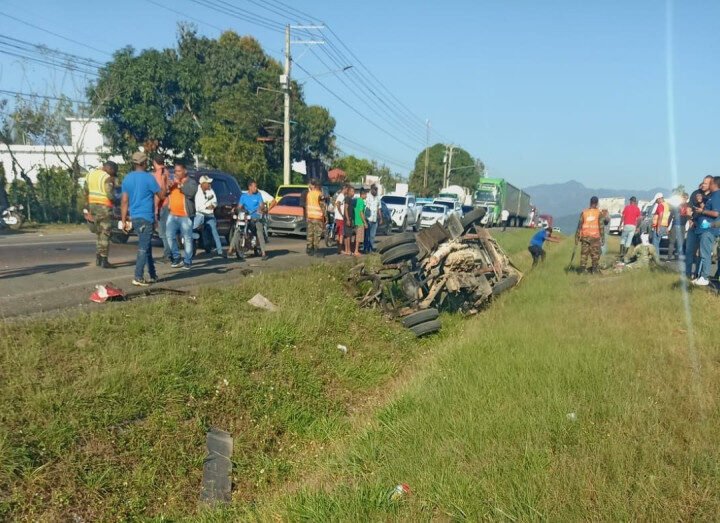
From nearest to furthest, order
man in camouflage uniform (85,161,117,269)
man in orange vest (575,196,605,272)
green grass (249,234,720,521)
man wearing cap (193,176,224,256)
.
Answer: green grass (249,234,720,521) < man in camouflage uniform (85,161,117,269) < man wearing cap (193,176,224,256) < man in orange vest (575,196,605,272)

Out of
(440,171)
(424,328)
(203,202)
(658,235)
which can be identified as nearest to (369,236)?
(203,202)

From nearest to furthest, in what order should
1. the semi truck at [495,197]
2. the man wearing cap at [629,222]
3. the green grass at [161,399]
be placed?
the green grass at [161,399], the man wearing cap at [629,222], the semi truck at [495,197]

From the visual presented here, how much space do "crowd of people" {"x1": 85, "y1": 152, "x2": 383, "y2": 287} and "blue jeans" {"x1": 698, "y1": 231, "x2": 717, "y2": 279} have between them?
696 centimetres

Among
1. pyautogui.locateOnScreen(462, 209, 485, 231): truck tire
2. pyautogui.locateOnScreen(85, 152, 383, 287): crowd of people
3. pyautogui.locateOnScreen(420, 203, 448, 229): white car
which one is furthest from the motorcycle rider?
pyautogui.locateOnScreen(420, 203, 448, 229): white car

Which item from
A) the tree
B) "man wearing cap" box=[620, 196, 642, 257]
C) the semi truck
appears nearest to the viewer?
"man wearing cap" box=[620, 196, 642, 257]

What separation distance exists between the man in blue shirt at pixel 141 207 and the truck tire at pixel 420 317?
140 inches

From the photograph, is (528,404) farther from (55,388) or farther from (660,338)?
(55,388)

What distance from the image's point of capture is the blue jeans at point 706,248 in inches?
364

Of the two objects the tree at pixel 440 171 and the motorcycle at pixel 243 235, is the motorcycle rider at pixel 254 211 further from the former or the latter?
the tree at pixel 440 171

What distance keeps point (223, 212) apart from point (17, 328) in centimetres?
763

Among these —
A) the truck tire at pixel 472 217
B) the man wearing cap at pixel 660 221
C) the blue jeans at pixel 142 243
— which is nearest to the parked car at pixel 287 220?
the truck tire at pixel 472 217

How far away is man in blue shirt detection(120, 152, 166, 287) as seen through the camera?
316 inches

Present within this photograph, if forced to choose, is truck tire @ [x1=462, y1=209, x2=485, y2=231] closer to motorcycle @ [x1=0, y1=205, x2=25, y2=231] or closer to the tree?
motorcycle @ [x1=0, y1=205, x2=25, y2=231]

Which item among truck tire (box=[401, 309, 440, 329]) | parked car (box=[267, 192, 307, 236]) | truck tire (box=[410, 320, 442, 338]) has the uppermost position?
parked car (box=[267, 192, 307, 236])
